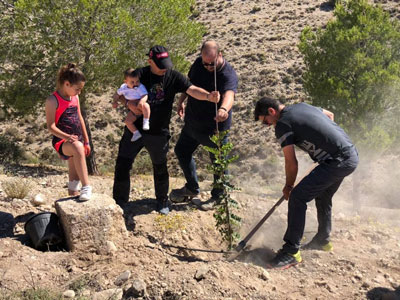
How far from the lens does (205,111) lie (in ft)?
17.4

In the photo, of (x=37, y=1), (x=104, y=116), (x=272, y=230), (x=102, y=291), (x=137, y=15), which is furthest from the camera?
(x=104, y=116)

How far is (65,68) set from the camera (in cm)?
440

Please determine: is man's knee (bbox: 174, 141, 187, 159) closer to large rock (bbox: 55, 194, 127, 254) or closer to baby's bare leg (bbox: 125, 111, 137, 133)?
baby's bare leg (bbox: 125, 111, 137, 133)

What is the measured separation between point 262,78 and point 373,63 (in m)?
12.1

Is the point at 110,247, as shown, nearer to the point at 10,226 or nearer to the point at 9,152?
the point at 10,226

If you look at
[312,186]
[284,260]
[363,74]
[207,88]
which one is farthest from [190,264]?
[363,74]

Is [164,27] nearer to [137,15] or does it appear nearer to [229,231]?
[137,15]

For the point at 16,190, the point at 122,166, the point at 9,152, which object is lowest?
the point at 9,152

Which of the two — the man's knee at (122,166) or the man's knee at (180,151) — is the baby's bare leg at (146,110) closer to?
the man's knee at (122,166)

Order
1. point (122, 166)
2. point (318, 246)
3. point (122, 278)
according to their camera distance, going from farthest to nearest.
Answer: point (122, 166), point (318, 246), point (122, 278)

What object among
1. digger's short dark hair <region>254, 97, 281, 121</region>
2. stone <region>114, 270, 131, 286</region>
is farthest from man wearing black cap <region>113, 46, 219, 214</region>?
stone <region>114, 270, 131, 286</region>

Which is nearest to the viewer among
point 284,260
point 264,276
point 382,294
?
point 382,294

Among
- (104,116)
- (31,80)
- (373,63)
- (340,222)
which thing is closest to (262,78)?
(104,116)

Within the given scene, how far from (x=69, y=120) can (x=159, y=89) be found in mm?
1043
